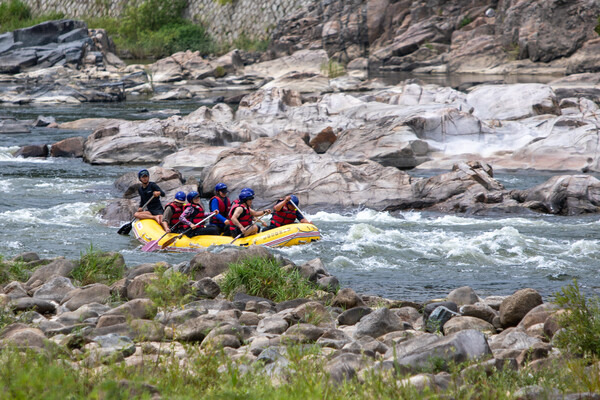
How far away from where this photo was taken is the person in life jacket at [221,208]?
449 inches

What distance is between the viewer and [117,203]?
43.5ft

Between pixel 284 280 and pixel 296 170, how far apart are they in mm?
7261

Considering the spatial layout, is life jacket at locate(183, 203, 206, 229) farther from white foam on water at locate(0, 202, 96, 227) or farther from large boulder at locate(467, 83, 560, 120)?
large boulder at locate(467, 83, 560, 120)

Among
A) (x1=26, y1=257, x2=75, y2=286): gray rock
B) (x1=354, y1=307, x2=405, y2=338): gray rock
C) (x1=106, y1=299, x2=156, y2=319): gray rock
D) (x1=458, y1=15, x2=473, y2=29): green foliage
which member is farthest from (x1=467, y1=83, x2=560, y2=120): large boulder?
(x1=458, y1=15, x2=473, y2=29): green foliage

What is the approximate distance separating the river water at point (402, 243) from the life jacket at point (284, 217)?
0.69 m

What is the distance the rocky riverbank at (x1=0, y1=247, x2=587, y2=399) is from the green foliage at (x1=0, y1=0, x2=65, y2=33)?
53502 millimetres

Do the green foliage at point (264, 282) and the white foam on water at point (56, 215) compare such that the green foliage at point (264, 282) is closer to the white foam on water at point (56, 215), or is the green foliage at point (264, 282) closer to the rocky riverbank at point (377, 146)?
the white foam on water at point (56, 215)

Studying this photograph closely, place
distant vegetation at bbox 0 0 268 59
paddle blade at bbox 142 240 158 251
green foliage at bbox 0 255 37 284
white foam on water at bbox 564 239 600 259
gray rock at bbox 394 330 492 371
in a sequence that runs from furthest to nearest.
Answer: distant vegetation at bbox 0 0 268 59 → paddle blade at bbox 142 240 158 251 → white foam on water at bbox 564 239 600 259 → green foliage at bbox 0 255 37 284 → gray rock at bbox 394 330 492 371

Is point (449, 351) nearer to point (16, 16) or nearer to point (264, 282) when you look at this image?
point (264, 282)

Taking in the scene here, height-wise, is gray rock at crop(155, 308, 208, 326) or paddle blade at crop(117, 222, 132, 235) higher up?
gray rock at crop(155, 308, 208, 326)

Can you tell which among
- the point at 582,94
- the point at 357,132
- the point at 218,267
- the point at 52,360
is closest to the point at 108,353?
the point at 52,360

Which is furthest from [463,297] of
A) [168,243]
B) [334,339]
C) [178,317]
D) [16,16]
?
[16,16]

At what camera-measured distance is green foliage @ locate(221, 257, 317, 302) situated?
23.5 feet

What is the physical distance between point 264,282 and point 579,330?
344 cm
